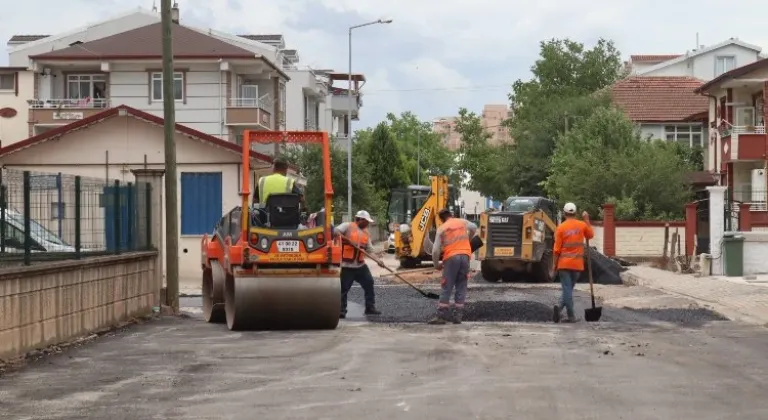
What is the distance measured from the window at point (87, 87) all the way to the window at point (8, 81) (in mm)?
4147

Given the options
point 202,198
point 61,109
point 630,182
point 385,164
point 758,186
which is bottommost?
point 202,198

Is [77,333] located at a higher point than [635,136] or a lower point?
lower

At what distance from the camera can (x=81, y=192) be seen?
16422mm

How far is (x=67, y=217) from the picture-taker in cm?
1592

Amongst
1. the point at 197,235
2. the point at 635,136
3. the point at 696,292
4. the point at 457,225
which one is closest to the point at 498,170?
the point at 635,136

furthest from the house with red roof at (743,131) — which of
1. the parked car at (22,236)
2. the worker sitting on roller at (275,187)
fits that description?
the parked car at (22,236)

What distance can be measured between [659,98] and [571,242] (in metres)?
50.8

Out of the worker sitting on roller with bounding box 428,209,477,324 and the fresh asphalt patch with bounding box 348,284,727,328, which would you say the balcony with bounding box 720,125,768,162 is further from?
the worker sitting on roller with bounding box 428,209,477,324

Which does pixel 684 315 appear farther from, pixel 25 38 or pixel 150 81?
pixel 25 38

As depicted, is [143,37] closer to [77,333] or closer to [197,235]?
[197,235]

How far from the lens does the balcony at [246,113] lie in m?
53.3

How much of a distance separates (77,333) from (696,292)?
43.7 ft

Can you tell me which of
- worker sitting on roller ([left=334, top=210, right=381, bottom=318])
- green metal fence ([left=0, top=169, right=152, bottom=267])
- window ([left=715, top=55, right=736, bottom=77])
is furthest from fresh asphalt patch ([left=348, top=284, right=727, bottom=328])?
window ([left=715, top=55, right=736, bottom=77])

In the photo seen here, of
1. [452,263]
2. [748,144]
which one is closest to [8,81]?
[748,144]
